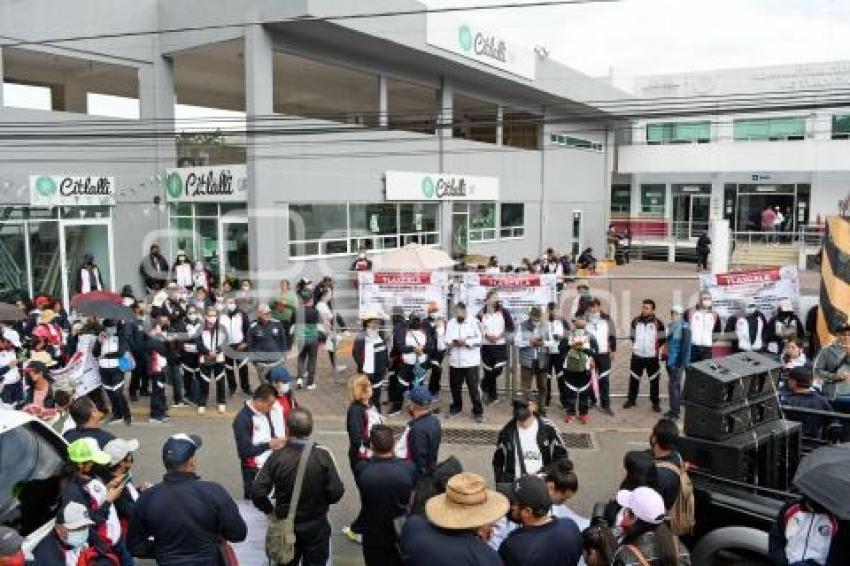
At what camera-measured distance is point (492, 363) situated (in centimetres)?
1132

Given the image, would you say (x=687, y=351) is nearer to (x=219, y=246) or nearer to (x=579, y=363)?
(x=579, y=363)

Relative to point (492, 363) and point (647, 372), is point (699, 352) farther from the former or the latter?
point (492, 363)

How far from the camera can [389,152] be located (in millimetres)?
21141

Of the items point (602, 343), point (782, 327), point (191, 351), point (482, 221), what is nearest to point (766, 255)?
point (482, 221)

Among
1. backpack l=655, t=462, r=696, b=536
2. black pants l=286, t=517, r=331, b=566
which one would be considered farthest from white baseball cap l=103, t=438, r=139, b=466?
backpack l=655, t=462, r=696, b=536

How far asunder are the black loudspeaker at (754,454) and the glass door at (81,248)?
49.9ft

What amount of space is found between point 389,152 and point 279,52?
4.38 meters

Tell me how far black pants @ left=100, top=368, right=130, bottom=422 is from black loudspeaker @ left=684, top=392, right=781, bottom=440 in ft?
25.4

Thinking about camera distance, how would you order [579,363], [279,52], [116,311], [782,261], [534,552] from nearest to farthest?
[534,552] < [116,311] < [579,363] < [279,52] < [782,261]

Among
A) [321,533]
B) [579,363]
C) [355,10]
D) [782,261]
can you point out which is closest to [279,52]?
[355,10]

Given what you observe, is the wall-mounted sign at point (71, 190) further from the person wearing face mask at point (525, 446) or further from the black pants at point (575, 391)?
the person wearing face mask at point (525, 446)

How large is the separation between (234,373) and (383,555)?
771 cm

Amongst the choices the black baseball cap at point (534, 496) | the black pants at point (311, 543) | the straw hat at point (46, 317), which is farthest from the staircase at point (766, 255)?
the black baseball cap at point (534, 496)

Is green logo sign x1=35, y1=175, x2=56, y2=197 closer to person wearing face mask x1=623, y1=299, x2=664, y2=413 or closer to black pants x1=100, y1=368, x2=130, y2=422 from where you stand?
black pants x1=100, y1=368, x2=130, y2=422
